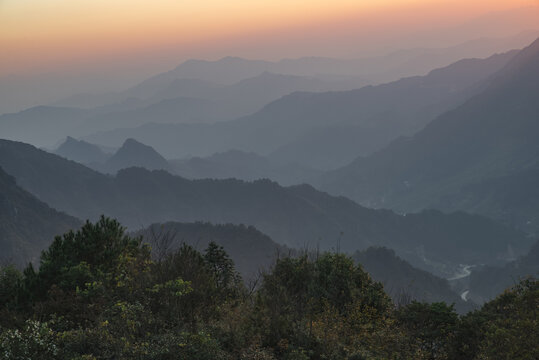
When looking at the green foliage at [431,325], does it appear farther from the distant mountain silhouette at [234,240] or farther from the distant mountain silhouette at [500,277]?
the distant mountain silhouette at [500,277]

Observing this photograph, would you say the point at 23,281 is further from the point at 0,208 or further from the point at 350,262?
the point at 0,208

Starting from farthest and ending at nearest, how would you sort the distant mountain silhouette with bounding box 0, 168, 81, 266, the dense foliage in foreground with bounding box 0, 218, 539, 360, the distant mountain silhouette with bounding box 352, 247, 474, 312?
the distant mountain silhouette with bounding box 352, 247, 474, 312 < the distant mountain silhouette with bounding box 0, 168, 81, 266 < the dense foliage in foreground with bounding box 0, 218, 539, 360

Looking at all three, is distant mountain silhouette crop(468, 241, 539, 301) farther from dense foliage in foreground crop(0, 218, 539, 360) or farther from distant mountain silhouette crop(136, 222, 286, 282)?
dense foliage in foreground crop(0, 218, 539, 360)

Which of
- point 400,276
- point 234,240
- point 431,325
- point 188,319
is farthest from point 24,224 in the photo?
point 431,325

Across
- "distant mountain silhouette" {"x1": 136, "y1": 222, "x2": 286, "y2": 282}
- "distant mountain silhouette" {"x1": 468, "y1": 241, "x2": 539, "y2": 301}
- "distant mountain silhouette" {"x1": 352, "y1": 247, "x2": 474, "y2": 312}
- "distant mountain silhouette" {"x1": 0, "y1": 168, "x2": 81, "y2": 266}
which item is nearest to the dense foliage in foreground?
"distant mountain silhouette" {"x1": 0, "y1": 168, "x2": 81, "y2": 266}

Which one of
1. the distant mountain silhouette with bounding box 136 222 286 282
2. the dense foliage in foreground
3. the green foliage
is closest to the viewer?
the dense foliage in foreground

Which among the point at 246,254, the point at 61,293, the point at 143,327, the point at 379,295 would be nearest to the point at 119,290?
the point at 61,293

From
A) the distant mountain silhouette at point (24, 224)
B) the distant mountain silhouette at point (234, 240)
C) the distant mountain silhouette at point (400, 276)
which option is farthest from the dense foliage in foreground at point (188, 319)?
the distant mountain silhouette at point (400, 276)
